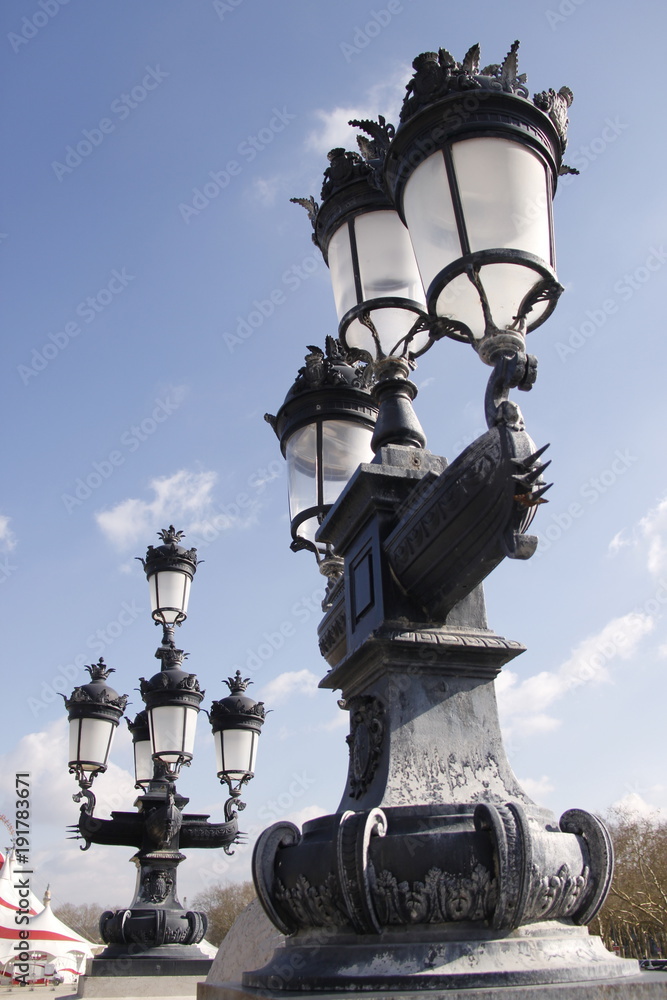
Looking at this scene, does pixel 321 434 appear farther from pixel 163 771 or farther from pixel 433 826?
pixel 163 771

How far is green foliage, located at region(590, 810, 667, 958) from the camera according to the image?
35438 millimetres

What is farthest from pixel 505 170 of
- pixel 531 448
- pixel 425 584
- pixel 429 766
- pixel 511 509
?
pixel 429 766

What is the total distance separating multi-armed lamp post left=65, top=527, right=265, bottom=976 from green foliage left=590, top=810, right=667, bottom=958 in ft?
104

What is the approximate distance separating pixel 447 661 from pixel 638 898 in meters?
42.6

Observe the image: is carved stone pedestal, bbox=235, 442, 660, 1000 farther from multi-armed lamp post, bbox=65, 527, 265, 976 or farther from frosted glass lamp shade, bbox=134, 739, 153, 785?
frosted glass lamp shade, bbox=134, 739, 153, 785

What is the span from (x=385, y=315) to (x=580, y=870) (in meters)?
2.29

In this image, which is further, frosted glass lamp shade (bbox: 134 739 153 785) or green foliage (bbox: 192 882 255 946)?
green foliage (bbox: 192 882 255 946)

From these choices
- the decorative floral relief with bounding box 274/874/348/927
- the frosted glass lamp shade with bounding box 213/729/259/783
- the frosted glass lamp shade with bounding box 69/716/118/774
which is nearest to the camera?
the decorative floral relief with bounding box 274/874/348/927

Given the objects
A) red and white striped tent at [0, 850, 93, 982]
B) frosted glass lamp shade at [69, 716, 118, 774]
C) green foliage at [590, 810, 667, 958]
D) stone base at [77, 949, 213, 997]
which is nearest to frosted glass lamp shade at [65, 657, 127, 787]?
frosted glass lamp shade at [69, 716, 118, 774]

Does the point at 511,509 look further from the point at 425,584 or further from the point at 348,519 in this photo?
the point at 348,519

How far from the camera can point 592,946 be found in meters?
2.00

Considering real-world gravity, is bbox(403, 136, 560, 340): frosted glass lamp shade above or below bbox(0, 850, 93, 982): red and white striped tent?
above

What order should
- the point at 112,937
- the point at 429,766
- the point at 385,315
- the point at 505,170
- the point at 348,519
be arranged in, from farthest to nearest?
the point at 112,937, the point at 385,315, the point at 348,519, the point at 505,170, the point at 429,766

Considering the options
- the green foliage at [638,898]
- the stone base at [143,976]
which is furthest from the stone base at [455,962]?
the green foliage at [638,898]
